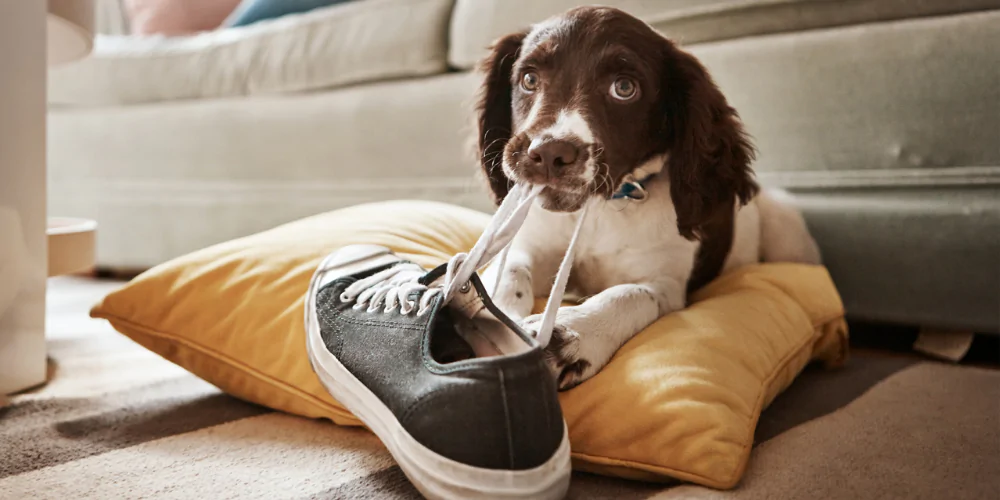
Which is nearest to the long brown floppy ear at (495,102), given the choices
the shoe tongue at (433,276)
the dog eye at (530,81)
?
the dog eye at (530,81)

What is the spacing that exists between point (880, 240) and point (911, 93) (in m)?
0.35

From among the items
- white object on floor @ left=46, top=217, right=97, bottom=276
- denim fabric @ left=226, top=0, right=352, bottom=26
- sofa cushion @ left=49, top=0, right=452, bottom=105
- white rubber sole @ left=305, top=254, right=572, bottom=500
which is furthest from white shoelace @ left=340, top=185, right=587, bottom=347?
denim fabric @ left=226, top=0, right=352, bottom=26

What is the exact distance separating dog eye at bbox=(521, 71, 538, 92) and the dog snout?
25 centimetres

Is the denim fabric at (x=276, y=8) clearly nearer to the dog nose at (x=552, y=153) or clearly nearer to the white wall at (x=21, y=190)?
the white wall at (x=21, y=190)

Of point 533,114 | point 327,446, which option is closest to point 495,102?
point 533,114

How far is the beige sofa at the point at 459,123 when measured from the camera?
5.61 ft

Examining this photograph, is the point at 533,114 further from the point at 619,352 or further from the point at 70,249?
the point at 70,249

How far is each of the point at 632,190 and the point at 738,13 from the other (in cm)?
78

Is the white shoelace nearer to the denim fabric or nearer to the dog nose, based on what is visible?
the dog nose

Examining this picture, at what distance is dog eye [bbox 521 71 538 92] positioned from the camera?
1.38 metres

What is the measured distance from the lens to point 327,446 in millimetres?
1112

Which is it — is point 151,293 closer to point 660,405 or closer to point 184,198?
point 660,405

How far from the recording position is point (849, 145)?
5.97 ft

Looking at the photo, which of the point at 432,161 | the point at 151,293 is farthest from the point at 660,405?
the point at 432,161
